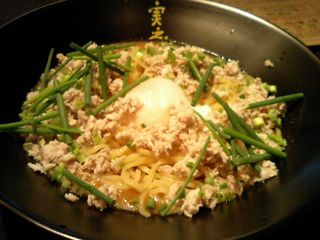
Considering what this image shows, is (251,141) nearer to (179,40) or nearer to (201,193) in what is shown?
(201,193)

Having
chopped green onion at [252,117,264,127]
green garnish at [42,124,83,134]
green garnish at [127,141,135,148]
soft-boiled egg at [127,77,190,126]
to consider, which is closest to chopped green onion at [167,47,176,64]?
soft-boiled egg at [127,77,190,126]

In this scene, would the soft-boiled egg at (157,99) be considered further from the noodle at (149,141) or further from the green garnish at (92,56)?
the green garnish at (92,56)

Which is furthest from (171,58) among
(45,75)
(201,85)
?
(45,75)

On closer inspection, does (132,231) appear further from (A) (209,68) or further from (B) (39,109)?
(A) (209,68)

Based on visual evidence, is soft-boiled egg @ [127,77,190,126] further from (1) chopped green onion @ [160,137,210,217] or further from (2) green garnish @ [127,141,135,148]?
(1) chopped green onion @ [160,137,210,217]

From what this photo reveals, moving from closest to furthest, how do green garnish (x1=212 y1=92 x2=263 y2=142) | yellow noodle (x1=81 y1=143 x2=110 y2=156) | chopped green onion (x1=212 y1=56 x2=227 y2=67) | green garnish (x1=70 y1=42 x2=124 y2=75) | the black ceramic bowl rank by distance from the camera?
1. the black ceramic bowl
2. yellow noodle (x1=81 y1=143 x2=110 y2=156)
3. green garnish (x1=212 y1=92 x2=263 y2=142)
4. green garnish (x1=70 y1=42 x2=124 y2=75)
5. chopped green onion (x1=212 y1=56 x2=227 y2=67)
